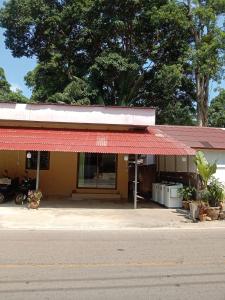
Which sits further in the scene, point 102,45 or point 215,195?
point 102,45

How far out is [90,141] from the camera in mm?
18578

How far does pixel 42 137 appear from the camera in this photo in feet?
62.0

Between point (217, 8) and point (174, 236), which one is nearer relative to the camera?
point (174, 236)

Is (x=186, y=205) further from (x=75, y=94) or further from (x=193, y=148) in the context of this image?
(x=75, y=94)

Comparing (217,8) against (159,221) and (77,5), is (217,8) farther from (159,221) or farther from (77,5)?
(159,221)

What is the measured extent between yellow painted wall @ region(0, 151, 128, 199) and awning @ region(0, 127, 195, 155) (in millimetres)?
2274

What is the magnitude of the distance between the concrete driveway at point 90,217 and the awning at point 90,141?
7.37ft

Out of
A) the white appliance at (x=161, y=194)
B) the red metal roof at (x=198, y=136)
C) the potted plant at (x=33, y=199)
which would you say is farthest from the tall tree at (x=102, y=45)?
the potted plant at (x=33, y=199)

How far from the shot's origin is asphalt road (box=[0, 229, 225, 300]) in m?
6.46

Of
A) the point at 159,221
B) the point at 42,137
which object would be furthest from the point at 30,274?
the point at 42,137

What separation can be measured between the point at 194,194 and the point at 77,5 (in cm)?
1885

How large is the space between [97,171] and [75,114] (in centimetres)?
351

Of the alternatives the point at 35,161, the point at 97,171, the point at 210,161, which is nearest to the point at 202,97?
the point at 210,161

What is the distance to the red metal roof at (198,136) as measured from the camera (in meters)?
20.5
